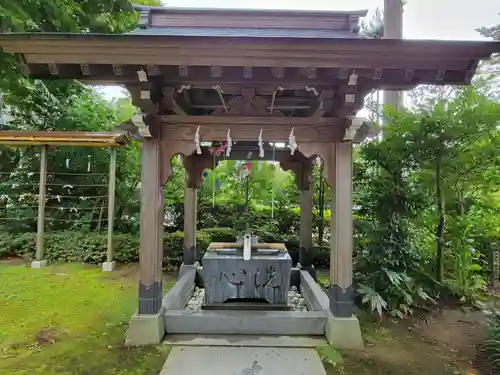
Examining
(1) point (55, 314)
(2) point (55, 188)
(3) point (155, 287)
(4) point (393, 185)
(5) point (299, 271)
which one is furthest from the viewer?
(2) point (55, 188)

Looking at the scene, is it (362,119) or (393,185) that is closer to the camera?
(362,119)

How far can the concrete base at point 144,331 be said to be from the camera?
3.10m

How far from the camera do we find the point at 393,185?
4.16m

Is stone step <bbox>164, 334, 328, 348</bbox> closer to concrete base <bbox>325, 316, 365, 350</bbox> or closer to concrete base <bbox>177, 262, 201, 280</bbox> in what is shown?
concrete base <bbox>325, 316, 365, 350</bbox>

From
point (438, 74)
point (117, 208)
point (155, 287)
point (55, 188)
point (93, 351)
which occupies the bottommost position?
point (93, 351)

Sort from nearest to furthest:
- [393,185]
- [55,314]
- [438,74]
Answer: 1. [438,74]
2. [55,314]
3. [393,185]

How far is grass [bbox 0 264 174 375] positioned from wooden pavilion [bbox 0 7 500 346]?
1.42 feet

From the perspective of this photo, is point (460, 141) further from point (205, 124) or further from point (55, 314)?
point (55, 314)

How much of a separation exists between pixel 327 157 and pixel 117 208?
256 inches

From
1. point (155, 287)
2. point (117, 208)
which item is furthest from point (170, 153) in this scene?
point (117, 208)

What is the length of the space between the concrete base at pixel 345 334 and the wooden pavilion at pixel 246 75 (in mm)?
79

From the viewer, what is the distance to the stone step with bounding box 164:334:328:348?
3.14m

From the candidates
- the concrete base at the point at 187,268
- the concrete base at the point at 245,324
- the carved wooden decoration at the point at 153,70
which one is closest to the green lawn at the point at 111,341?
the concrete base at the point at 245,324

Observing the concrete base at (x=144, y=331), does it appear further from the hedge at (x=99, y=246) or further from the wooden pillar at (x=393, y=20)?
the wooden pillar at (x=393, y=20)
